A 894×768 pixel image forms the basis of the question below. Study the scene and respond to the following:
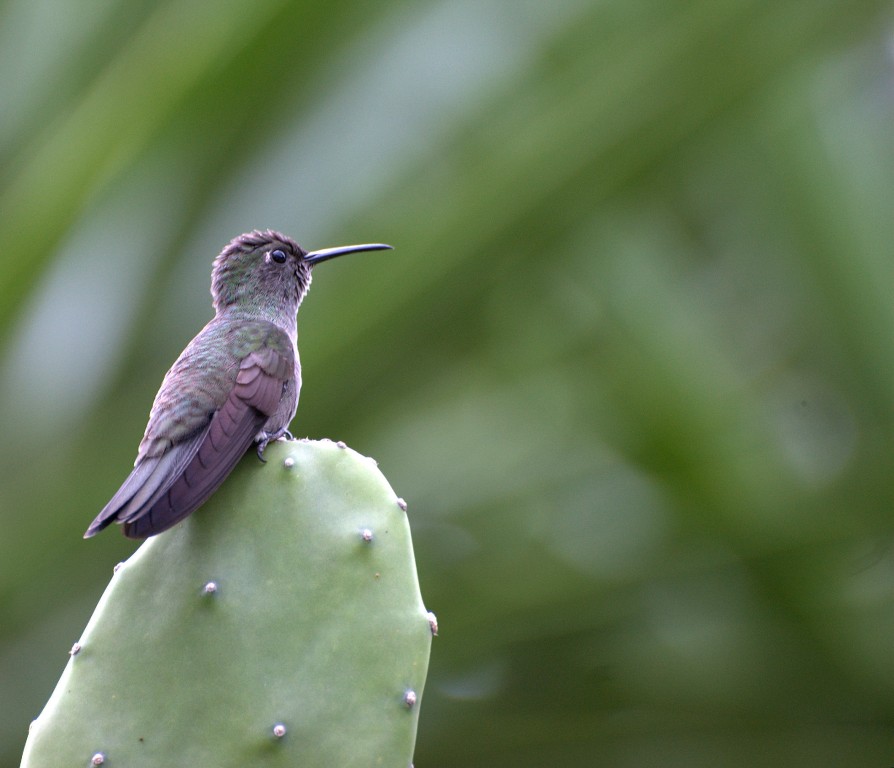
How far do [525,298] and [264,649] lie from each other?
1605mm

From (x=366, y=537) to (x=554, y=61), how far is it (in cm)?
148

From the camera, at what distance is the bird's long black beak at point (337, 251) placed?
2301 mm

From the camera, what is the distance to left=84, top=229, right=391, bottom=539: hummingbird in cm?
144

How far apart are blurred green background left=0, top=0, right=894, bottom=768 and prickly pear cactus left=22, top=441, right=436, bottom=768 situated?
37.5 inches

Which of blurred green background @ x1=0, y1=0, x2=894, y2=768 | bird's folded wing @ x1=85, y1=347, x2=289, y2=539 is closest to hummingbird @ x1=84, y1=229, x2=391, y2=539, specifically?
bird's folded wing @ x1=85, y1=347, x2=289, y2=539

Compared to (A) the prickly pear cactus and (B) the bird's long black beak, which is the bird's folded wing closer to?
(A) the prickly pear cactus

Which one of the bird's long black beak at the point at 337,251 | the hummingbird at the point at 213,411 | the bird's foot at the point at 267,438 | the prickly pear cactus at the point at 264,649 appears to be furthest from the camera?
the bird's long black beak at the point at 337,251

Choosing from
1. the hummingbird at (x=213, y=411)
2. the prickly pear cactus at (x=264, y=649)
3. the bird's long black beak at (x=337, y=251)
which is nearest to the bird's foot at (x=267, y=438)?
the hummingbird at (x=213, y=411)

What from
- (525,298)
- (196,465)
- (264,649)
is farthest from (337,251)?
(264,649)

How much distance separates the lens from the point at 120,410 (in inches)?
95.1

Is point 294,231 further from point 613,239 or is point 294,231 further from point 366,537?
point 366,537

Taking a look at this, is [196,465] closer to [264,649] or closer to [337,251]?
[264,649]

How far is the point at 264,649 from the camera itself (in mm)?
1369

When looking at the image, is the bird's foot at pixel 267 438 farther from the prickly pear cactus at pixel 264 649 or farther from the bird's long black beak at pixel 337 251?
the bird's long black beak at pixel 337 251
